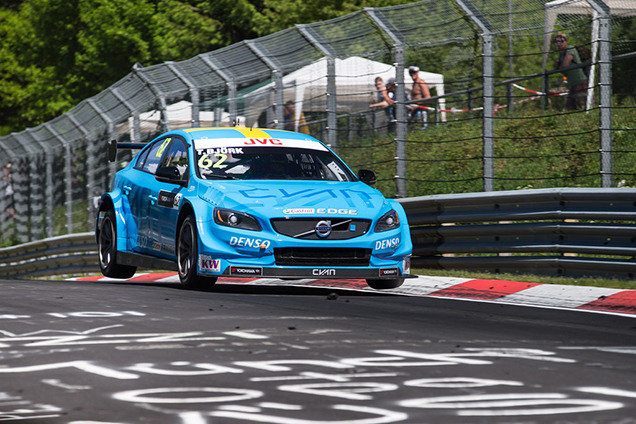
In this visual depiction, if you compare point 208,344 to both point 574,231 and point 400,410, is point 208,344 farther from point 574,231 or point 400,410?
point 574,231

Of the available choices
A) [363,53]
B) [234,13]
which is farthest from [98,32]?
[363,53]

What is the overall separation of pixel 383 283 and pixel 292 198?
1.55 metres

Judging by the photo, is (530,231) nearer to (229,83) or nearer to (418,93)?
(418,93)

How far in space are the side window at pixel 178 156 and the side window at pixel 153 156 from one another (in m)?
0.16

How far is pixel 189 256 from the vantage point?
1073 cm

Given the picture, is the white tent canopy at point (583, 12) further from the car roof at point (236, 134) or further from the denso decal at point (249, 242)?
the denso decal at point (249, 242)

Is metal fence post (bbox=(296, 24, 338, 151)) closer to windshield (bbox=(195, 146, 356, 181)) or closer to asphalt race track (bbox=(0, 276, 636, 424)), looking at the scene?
windshield (bbox=(195, 146, 356, 181))

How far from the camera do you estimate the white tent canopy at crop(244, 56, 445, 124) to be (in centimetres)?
1472

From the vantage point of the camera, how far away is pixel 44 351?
22.0 ft

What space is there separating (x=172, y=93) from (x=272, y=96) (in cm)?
194

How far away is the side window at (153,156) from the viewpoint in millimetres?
12531

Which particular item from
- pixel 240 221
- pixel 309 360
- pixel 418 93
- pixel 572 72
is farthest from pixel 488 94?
pixel 309 360

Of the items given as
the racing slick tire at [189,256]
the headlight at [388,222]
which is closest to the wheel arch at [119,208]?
the racing slick tire at [189,256]

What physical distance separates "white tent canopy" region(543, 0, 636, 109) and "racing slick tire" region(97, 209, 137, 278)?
4817mm
